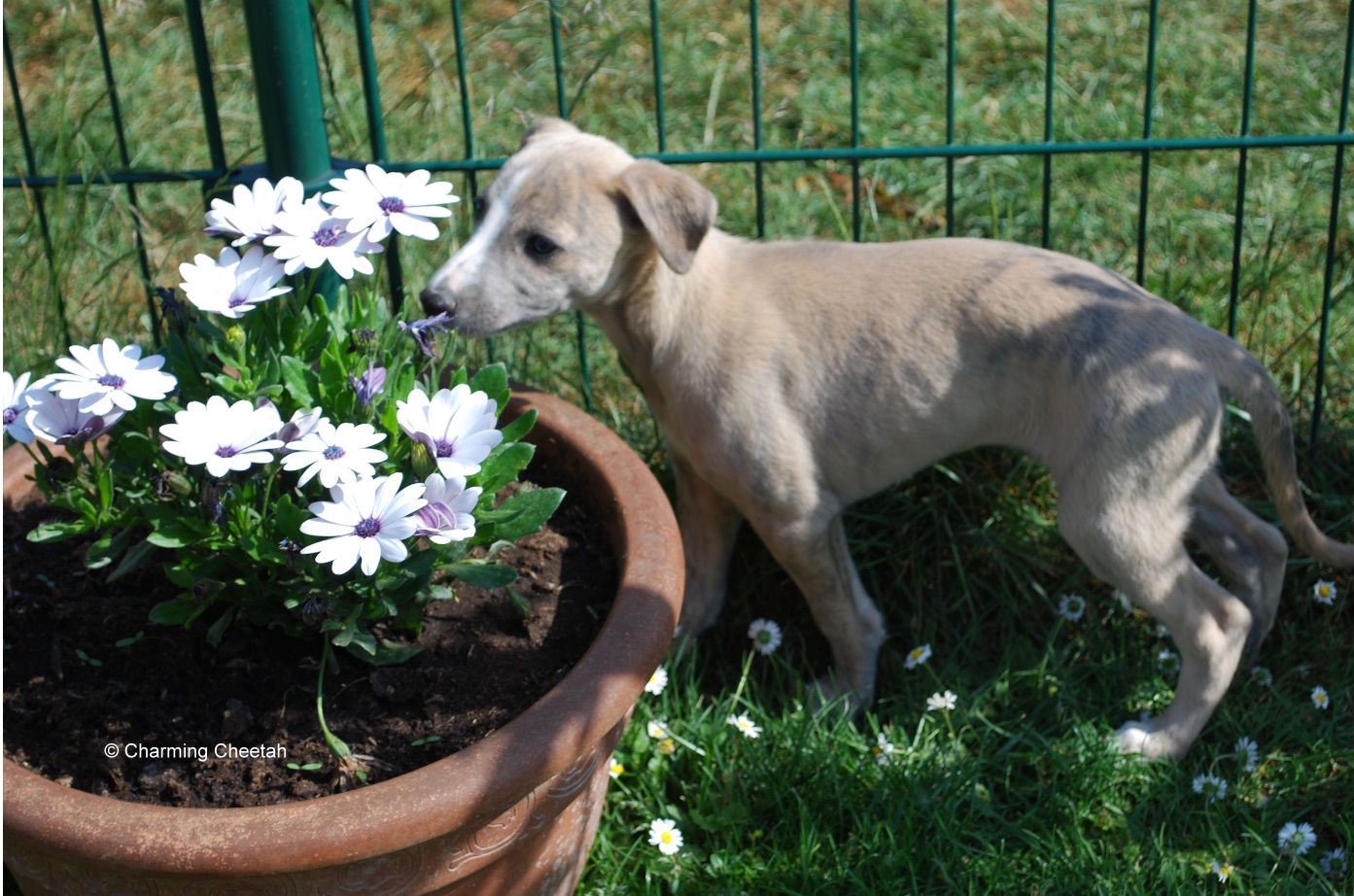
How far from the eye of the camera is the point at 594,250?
3.13m

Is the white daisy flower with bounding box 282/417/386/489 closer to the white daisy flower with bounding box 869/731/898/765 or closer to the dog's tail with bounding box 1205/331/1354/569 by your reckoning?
the white daisy flower with bounding box 869/731/898/765

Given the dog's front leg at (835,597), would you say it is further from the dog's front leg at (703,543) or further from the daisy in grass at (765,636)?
the dog's front leg at (703,543)

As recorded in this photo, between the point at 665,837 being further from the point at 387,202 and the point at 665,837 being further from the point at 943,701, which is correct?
the point at 387,202

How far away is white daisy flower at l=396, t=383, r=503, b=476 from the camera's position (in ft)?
7.18

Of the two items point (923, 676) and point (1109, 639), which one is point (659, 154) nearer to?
point (923, 676)

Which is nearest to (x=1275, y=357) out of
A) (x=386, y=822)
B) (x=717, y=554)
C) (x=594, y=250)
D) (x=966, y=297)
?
(x=966, y=297)

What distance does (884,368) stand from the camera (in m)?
3.22

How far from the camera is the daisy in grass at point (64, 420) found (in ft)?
7.29

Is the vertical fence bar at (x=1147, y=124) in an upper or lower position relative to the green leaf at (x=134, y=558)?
upper

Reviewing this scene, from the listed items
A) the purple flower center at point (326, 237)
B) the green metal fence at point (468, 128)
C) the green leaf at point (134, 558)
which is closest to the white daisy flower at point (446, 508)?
the purple flower center at point (326, 237)

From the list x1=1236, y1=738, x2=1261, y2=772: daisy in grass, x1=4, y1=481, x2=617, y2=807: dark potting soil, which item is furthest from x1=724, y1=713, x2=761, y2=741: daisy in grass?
x1=1236, y1=738, x2=1261, y2=772: daisy in grass

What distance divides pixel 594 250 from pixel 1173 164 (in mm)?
2982

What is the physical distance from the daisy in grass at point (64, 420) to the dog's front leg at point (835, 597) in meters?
1.67

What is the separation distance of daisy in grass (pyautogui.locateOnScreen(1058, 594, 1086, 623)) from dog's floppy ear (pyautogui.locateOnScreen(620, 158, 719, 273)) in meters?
1.49
